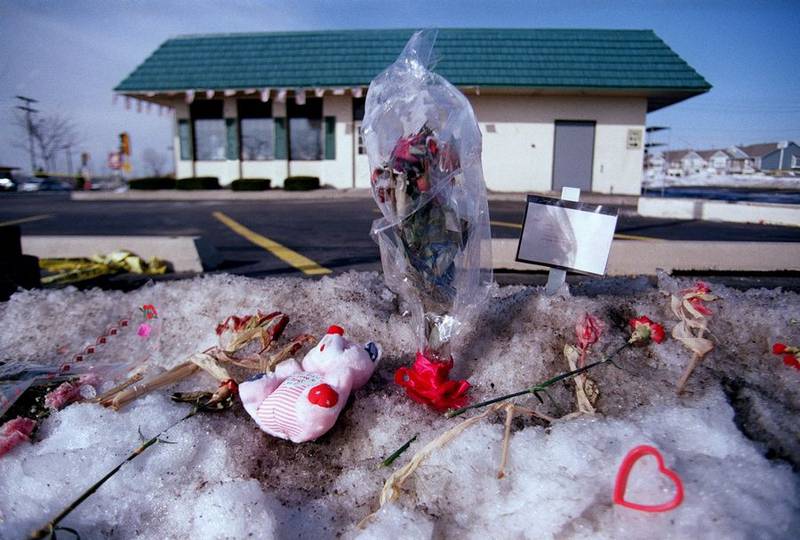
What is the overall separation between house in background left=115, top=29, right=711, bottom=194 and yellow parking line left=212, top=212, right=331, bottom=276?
10370 millimetres

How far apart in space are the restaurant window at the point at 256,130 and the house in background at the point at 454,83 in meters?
0.04

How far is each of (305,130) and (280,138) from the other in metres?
0.95

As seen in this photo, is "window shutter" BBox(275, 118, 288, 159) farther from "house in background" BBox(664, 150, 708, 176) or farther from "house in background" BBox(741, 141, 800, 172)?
"house in background" BBox(741, 141, 800, 172)

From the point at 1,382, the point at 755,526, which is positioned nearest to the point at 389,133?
the point at 755,526

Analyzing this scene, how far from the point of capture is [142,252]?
4.27 m

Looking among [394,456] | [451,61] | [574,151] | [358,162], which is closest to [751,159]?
[394,456]

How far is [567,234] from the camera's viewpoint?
211 cm

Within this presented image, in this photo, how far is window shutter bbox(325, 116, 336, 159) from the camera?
1794 centimetres

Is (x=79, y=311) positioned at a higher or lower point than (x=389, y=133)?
lower

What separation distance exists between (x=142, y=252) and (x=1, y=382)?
8.23 feet

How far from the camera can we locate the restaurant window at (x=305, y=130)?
18.0m

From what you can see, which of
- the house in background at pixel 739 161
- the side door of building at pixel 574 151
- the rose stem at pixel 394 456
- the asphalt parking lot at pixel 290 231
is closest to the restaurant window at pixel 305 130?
the asphalt parking lot at pixel 290 231

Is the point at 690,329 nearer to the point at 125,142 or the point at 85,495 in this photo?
the point at 85,495

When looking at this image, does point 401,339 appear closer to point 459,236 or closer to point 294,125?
point 459,236
